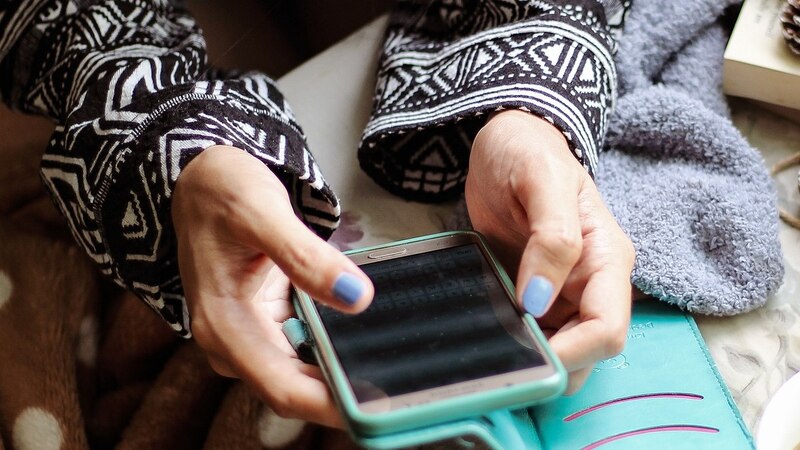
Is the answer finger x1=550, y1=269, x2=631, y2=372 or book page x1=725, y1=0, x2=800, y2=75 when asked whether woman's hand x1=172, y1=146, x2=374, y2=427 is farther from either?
book page x1=725, y1=0, x2=800, y2=75

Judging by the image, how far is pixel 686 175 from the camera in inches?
19.4

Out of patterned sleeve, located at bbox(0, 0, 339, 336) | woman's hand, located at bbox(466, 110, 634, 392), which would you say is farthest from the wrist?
patterned sleeve, located at bbox(0, 0, 339, 336)

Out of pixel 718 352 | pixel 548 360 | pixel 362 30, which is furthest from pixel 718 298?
pixel 362 30

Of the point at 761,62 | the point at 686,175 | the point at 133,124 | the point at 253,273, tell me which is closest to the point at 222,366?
the point at 253,273

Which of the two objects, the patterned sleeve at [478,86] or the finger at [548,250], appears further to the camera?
the patterned sleeve at [478,86]

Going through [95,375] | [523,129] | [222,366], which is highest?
[523,129]

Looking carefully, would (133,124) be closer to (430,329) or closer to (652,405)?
(430,329)

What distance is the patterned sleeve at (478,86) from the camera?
0.46 metres

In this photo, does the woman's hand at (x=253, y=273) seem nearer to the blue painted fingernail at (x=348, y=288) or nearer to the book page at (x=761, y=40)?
the blue painted fingernail at (x=348, y=288)

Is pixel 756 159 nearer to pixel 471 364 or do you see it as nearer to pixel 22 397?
pixel 471 364

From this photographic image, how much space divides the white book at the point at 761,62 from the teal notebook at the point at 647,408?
8.1 inches

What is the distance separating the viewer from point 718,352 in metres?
0.45

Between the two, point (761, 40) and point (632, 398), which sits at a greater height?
point (761, 40)

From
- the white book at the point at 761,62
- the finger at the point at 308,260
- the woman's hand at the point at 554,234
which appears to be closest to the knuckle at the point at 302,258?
the finger at the point at 308,260
